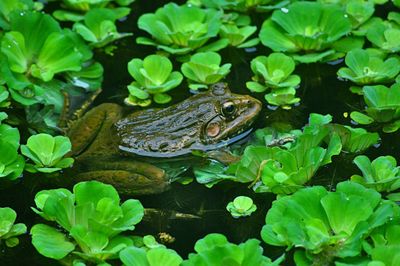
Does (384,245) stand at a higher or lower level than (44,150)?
lower

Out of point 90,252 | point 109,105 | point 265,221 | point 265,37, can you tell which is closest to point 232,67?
point 265,37

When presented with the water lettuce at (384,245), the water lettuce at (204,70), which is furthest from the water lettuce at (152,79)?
the water lettuce at (384,245)

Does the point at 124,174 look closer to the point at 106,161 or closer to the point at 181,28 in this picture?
the point at 106,161

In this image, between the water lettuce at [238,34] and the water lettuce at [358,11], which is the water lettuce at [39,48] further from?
the water lettuce at [358,11]

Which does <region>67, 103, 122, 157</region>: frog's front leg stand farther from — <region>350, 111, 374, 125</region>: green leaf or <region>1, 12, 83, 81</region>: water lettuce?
<region>350, 111, 374, 125</region>: green leaf

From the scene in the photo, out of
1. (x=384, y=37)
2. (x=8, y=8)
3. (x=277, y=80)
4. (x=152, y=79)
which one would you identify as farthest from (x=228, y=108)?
(x=8, y=8)

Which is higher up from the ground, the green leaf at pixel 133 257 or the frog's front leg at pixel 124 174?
the green leaf at pixel 133 257
